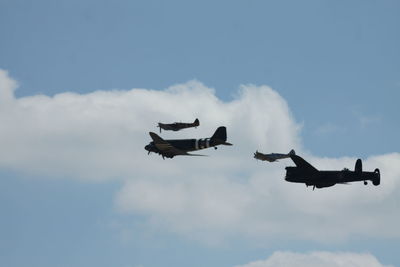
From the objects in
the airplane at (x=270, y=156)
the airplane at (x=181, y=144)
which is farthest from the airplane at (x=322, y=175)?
the airplane at (x=270, y=156)

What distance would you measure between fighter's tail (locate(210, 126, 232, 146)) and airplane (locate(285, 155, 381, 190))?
15.2 metres

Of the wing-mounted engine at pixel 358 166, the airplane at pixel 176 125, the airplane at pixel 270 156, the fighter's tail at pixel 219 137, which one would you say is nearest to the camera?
the wing-mounted engine at pixel 358 166

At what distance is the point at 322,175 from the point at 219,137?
63.0 feet

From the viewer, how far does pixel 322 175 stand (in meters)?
91.8

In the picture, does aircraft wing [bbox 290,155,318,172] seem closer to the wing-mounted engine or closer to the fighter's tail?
the wing-mounted engine

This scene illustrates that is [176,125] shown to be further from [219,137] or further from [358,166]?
[358,166]

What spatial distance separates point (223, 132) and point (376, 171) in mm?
24393

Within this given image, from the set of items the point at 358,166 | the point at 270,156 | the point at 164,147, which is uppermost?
the point at 270,156

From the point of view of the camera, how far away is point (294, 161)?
299 feet

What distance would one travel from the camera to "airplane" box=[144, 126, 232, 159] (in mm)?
98250

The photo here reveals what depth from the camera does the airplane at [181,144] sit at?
98.2 m

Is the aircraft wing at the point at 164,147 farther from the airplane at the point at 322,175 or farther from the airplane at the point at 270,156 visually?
the airplane at the point at 270,156

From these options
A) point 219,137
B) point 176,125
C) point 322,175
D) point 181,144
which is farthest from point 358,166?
point 176,125

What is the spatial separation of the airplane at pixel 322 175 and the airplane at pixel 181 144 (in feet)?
50.0
